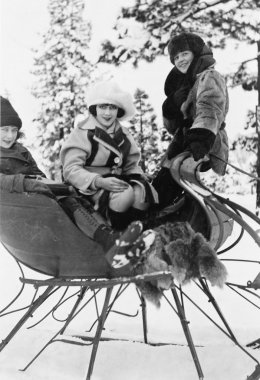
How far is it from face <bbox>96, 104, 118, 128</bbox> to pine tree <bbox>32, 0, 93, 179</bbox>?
9.21 meters

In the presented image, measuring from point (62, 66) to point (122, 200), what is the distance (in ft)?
34.5

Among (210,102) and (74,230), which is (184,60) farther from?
(74,230)

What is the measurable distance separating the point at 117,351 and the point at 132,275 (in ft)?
3.27

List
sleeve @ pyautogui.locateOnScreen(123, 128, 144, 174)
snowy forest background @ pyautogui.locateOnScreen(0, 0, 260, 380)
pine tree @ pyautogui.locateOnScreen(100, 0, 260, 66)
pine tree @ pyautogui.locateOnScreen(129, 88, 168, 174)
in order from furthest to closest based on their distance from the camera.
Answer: pine tree @ pyautogui.locateOnScreen(129, 88, 168, 174)
pine tree @ pyautogui.locateOnScreen(100, 0, 260, 66)
snowy forest background @ pyautogui.locateOnScreen(0, 0, 260, 380)
sleeve @ pyautogui.locateOnScreen(123, 128, 144, 174)

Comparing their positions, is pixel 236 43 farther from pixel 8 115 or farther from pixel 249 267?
pixel 8 115

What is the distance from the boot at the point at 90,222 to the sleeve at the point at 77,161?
0.08 m

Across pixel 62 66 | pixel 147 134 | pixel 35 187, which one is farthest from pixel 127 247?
pixel 62 66

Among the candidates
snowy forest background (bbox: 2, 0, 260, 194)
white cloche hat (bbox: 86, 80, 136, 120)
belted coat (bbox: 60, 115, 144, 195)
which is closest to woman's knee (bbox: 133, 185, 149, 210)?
belted coat (bbox: 60, 115, 144, 195)

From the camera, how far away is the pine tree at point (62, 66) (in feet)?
38.9

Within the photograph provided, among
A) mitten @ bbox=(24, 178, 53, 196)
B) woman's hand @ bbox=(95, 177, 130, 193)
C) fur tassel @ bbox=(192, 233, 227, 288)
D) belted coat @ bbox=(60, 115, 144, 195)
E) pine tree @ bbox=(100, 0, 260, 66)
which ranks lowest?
fur tassel @ bbox=(192, 233, 227, 288)

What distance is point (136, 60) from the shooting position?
7547 mm

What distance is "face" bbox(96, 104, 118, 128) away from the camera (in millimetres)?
2455

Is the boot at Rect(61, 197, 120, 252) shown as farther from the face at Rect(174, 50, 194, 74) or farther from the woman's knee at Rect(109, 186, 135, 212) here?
the face at Rect(174, 50, 194, 74)

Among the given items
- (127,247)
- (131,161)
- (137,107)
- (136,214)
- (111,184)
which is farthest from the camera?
(137,107)
